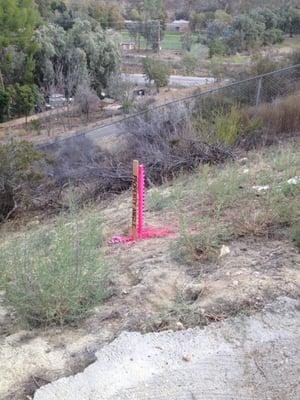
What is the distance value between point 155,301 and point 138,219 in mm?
1591

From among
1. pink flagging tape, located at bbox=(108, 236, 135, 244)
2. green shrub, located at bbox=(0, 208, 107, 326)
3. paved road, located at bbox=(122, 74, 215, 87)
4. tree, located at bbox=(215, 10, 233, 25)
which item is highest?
green shrub, located at bbox=(0, 208, 107, 326)

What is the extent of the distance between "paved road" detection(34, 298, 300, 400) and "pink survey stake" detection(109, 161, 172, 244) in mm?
1838

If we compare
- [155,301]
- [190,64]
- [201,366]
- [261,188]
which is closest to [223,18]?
[190,64]

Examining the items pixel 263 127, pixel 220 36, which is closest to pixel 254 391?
pixel 263 127

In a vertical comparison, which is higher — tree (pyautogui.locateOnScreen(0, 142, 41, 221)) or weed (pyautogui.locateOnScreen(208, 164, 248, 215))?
weed (pyautogui.locateOnScreen(208, 164, 248, 215))

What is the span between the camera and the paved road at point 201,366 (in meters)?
2.97

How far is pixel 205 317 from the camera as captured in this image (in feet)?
11.6

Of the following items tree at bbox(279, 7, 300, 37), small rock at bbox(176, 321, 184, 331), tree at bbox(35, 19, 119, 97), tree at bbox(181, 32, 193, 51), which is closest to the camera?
small rock at bbox(176, 321, 184, 331)

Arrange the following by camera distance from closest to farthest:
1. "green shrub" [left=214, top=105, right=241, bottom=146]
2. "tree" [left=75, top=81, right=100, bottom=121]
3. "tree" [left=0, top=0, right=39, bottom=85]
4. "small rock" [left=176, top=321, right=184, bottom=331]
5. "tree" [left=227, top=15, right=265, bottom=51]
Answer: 1. "small rock" [left=176, top=321, right=184, bottom=331]
2. "green shrub" [left=214, top=105, right=241, bottom=146]
3. "tree" [left=75, top=81, right=100, bottom=121]
4. "tree" [left=0, top=0, right=39, bottom=85]
5. "tree" [left=227, top=15, right=265, bottom=51]

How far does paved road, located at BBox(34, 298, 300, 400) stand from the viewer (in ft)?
9.74

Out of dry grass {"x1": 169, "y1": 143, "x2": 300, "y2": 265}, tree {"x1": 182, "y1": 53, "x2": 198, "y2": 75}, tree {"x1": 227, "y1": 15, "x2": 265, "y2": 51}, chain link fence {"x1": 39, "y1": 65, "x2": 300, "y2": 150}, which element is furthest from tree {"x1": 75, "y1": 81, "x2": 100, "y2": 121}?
dry grass {"x1": 169, "y1": 143, "x2": 300, "y2": 265}

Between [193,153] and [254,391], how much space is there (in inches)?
279

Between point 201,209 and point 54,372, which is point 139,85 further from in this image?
point 54,372

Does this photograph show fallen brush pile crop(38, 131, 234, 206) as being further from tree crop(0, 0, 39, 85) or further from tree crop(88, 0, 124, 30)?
tree crop(88, 0, 124, 30)
